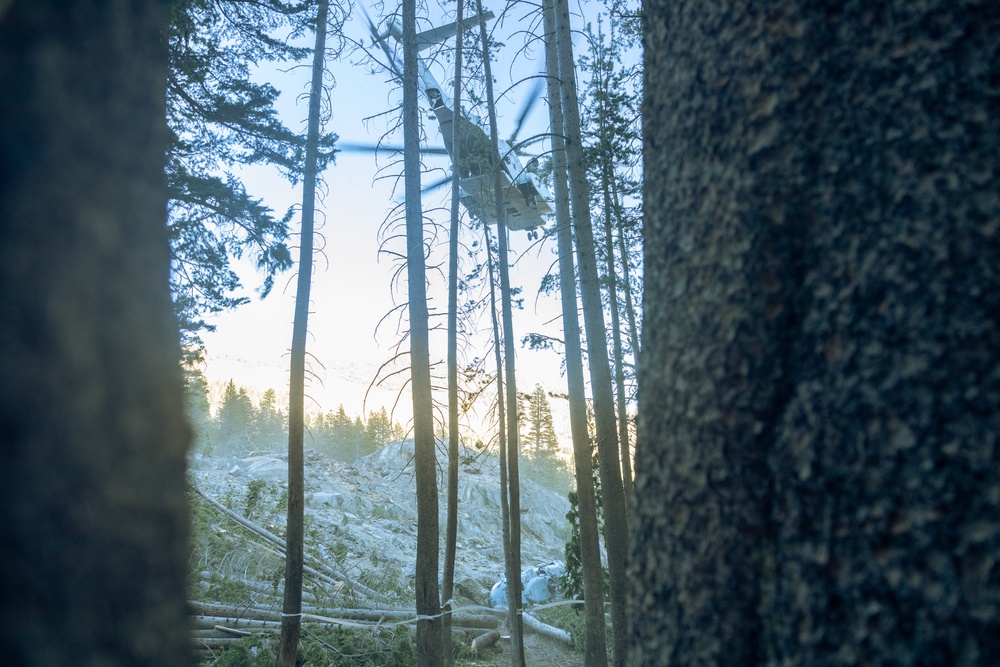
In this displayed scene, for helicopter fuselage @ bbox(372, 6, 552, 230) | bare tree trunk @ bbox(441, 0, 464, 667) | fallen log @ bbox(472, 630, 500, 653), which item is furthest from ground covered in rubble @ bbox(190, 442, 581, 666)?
helicopter fuselage @ bbox(372, 6, 552, 230)

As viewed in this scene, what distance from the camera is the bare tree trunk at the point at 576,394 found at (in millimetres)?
7539

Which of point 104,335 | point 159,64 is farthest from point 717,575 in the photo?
point 159,64

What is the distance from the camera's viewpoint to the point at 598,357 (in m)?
7.35

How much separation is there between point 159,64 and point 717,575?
135 cm

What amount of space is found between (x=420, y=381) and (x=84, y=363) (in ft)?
23.7

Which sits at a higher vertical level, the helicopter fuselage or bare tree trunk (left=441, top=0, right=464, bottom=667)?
the helicopter fuselage

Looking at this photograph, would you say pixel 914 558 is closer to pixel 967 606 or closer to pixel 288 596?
pixel 967 606

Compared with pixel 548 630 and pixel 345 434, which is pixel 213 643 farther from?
pixel 345 434

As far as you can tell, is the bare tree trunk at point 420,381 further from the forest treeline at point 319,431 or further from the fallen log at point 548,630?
the forest treeline at point 319,431

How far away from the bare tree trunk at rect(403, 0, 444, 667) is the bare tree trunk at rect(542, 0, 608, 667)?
188 centimetres

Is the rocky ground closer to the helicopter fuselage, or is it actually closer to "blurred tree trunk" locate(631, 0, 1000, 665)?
the helicopter fuselage

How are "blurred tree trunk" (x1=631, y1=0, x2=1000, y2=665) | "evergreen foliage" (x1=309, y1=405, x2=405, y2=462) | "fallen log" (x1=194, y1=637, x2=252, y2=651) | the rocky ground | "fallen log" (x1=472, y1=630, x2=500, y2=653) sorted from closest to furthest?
"blurred tree trunk" (x1=631, y1=0, x2=1000, y2=665) < "fallen log" (x1=194, y1=637, x2=252, y2=651) < "fallen log" (x1=472, y1=630, x2=500, y2=653) < the rocky ground < "evergreen foliage" (x1=309, y1=405, x2=405, y2=462)

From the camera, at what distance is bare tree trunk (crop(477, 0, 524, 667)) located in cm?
876

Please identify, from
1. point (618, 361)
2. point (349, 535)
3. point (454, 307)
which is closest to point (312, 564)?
point (349, 535)
